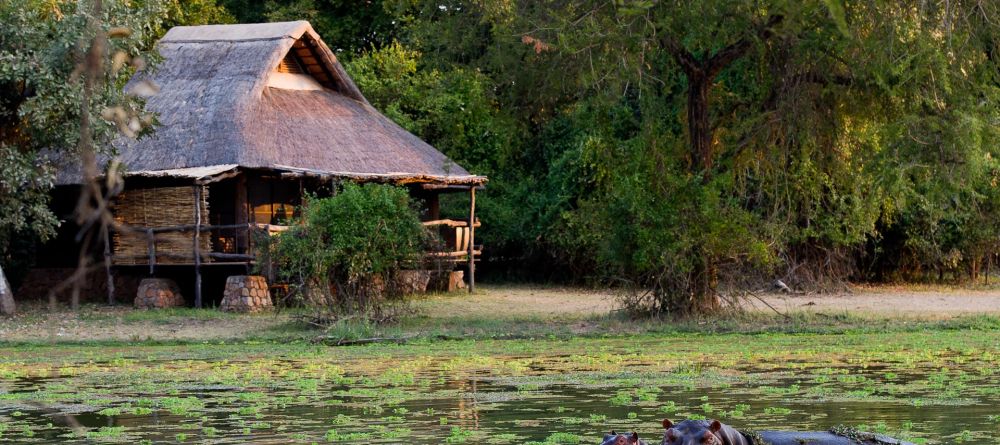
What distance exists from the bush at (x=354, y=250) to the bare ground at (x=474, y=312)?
0.93 metres

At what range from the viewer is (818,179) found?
19.9 meters

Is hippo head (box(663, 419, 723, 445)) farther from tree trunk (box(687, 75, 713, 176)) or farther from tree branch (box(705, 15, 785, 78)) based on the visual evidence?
tree trunk (box(687, 75, 713, 176))

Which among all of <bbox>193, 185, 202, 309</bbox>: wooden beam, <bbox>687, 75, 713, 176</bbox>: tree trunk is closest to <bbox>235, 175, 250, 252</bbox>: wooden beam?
<bbox>193, 185, 202, 309</bbox>: wooden beam

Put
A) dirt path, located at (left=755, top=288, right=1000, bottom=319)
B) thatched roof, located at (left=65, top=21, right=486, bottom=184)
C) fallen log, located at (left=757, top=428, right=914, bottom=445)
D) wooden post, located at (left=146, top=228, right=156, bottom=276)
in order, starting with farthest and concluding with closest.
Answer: thatched roof, located at (left=65, top=21, right=486, bottom=184)
wooden post, located at (left=146, top=228, right=156, bottom=276)
dirt path, located at (left=755, top=288, right=1000, bottom=319)
fallen log, located at (left=757, top=428, right=914, bottom=445)

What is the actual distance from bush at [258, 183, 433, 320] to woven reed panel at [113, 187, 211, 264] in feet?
14.2

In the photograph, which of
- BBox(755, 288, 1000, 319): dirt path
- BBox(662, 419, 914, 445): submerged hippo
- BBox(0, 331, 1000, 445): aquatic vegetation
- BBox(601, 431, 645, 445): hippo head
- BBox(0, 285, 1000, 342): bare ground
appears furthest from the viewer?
BBox(755, 288, 1000, 319): dirt path

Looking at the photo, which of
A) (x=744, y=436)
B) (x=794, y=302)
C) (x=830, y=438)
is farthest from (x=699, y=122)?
(x=744, y=436)

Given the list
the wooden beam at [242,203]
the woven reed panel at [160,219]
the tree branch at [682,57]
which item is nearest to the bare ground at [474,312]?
the woven reed panel at [160,219]

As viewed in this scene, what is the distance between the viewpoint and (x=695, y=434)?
232 inches

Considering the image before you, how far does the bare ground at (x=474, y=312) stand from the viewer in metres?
18.3

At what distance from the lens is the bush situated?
58.6 feet

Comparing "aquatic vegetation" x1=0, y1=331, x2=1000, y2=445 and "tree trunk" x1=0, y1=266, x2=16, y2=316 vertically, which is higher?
"tree trunk" x1=0, y1=266, x2=16, y2=316

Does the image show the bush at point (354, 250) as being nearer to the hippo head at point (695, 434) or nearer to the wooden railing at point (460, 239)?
the wooden railing at point (460, 239)

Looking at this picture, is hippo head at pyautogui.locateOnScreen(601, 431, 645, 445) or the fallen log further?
the fallen log
